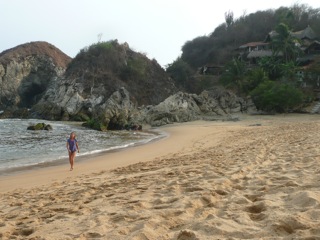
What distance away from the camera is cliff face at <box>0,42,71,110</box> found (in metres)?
72.3

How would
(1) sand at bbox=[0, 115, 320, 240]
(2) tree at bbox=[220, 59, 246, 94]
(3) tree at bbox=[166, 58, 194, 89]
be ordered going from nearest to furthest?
(1) sand at bbox=[0, 115, 320, 240]
(2) tree at bbox=[220, 59, 246, 94]
(3) tree at bbox=[166, 58, 194, 89]

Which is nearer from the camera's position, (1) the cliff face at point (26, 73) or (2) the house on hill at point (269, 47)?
(2) the house on hill at point (269, 47)

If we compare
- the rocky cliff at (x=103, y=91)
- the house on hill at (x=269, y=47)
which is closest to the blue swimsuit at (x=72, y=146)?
the rocky cliff at (x=103, y=91)

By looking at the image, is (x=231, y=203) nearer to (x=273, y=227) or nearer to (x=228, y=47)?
(x=273, y=227)

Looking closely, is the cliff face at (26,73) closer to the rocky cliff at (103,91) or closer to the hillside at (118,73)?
the rocky cliff at (103,91)

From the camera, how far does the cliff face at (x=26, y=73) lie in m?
72.3

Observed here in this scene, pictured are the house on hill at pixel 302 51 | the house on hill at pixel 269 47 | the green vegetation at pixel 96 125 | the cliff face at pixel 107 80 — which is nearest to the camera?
the green vegetation at pixel 96 125

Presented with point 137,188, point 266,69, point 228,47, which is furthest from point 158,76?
point 137,188

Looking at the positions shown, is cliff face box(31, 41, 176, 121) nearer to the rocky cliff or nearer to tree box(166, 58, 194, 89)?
the rocky cliff

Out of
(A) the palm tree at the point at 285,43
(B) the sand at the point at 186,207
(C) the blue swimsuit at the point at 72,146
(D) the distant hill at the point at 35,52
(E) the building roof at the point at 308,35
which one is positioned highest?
(D) the distant hill at the point at 35,52

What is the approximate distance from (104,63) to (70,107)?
14465 millimetres

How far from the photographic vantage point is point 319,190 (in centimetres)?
438

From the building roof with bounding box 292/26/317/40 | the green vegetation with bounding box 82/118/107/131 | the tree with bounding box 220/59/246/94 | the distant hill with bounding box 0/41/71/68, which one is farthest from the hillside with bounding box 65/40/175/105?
the distant hill with bounding box 0/41/71/68

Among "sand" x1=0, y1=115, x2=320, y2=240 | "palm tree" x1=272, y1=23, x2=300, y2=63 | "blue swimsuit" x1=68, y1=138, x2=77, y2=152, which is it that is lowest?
"sand" x1=0, y1=115, x2=320, y2=240
